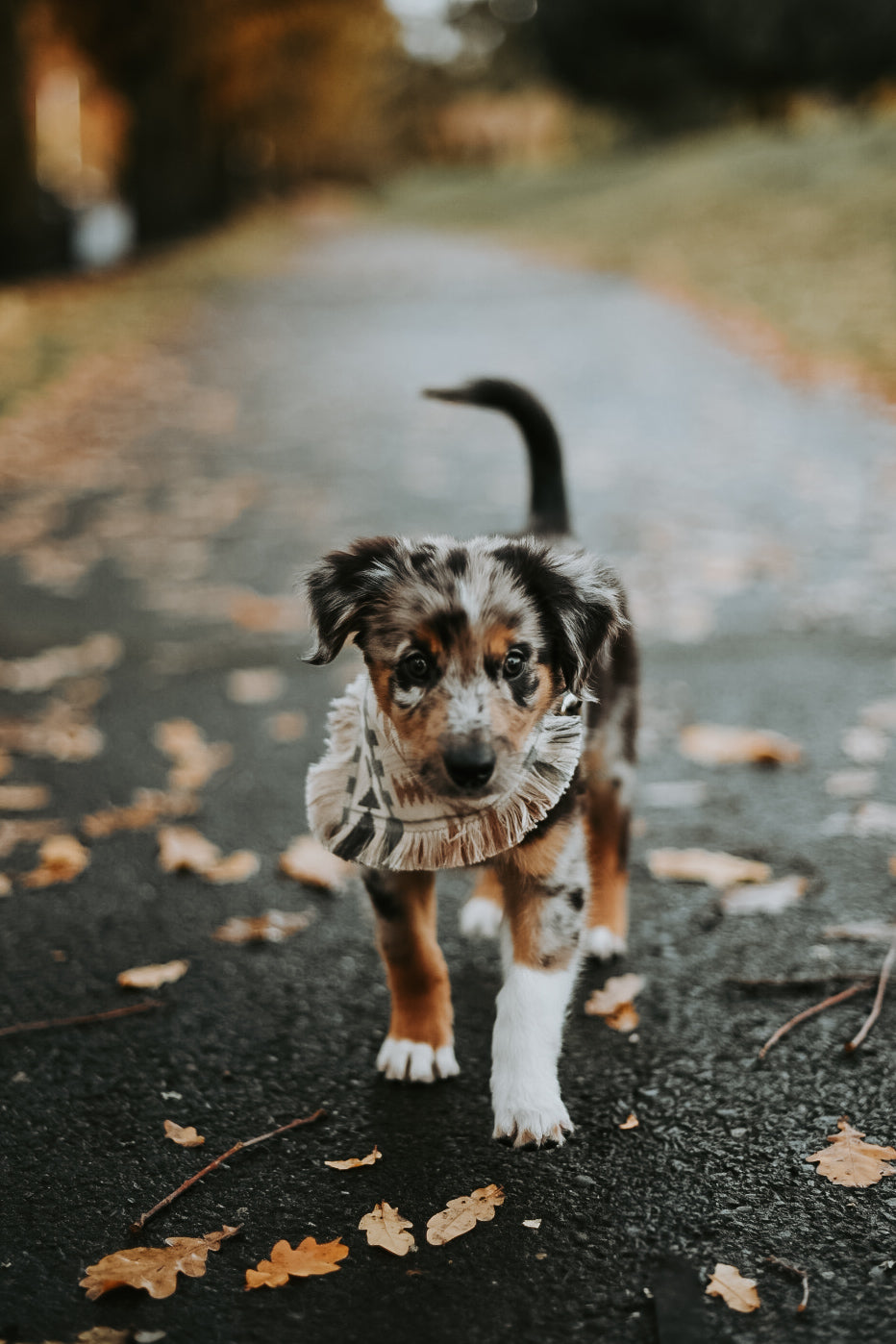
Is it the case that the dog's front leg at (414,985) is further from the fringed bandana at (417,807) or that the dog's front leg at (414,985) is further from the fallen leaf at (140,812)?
the fallen leaf at (140,812)

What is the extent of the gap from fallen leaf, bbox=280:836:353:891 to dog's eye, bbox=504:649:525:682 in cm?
139

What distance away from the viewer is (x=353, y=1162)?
270cm

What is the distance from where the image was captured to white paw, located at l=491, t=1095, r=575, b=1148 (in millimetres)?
2543

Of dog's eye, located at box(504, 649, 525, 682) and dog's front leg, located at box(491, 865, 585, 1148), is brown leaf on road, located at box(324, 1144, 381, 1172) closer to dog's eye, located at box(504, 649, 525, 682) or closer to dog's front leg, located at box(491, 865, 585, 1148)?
dog's front leg, located at box(491, 865, 585, 1148)

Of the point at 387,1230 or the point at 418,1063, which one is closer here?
the point at 387,1230

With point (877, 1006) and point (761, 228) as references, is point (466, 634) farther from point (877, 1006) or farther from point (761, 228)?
point (761, 228)

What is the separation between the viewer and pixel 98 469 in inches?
411

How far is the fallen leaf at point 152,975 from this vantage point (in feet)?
11.2

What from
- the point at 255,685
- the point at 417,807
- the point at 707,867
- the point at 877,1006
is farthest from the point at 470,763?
the point at 255,685

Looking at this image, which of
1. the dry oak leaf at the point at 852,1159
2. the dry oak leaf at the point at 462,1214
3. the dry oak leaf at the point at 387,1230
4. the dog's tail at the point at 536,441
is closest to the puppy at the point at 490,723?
the dry oak leaf at the point at 462,1214

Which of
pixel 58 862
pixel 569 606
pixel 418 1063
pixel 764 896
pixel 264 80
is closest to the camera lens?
pixel 569 606

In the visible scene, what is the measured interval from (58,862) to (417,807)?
1884 millimetres

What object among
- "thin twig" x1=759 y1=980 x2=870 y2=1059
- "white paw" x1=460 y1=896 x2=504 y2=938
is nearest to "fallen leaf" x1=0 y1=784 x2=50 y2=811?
"white paw" x1=460 y1=896 x2=504 y2=938

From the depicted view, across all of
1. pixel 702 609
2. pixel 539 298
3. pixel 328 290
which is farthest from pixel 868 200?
pixel 702 609
